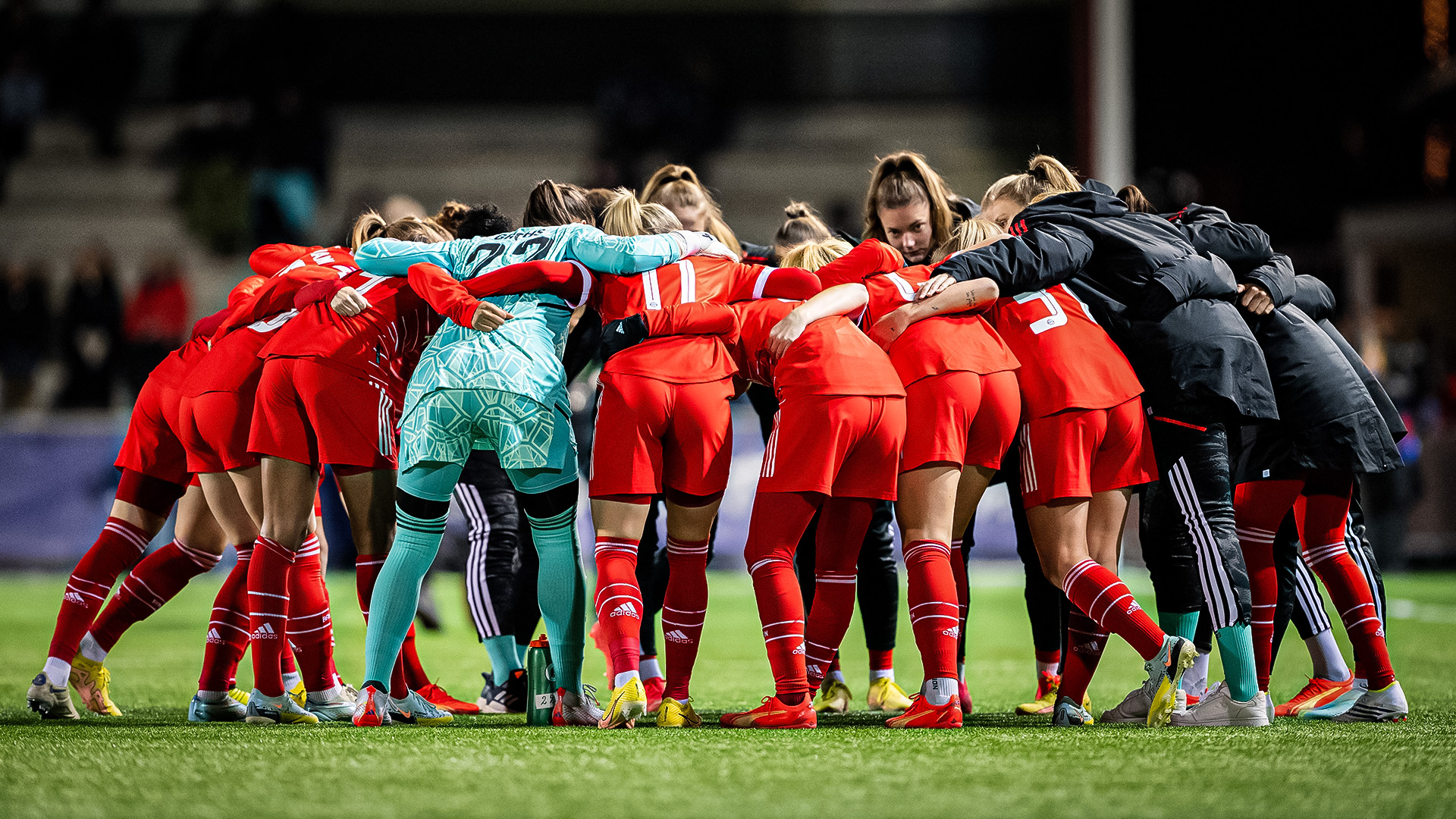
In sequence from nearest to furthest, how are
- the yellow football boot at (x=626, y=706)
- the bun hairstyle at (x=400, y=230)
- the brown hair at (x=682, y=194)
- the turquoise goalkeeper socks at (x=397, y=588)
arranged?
1. the yellow football boot at (x=626, y=706)
2. the turquoise goalkeeper socks at (x=397, y=588)
3. the bun hairstyle at (x=400, y=230)
4. the brown hair at (x=682, y=194)

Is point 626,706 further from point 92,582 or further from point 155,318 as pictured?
point 155,318

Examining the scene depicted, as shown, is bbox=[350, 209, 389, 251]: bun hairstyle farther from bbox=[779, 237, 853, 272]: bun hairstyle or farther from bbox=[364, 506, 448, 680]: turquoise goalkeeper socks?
bbox=[779, 237, 853, 272]: bun hairstyle

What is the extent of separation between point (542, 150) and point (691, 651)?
1314 centimetres

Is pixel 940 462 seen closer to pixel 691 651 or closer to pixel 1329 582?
pixel 691 651

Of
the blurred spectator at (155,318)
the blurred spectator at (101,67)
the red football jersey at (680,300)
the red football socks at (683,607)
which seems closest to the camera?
the red football jersey at (680,300)

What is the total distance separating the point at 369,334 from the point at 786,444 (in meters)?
1.35

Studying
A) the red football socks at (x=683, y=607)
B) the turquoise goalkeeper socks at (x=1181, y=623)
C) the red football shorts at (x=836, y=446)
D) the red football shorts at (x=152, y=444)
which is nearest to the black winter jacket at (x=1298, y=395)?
the turquoise goalkeeper socks at (x=1181, y=623)

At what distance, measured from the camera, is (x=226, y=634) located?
424cm

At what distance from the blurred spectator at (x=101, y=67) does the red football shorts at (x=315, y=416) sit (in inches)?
523

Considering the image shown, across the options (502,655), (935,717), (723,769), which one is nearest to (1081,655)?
(935,717)

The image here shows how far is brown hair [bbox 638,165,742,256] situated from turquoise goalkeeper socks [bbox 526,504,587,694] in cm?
148

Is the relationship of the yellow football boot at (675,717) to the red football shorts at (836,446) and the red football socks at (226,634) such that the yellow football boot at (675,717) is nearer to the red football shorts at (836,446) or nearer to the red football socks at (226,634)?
the red football shorts at (836,446)

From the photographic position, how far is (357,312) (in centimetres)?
416

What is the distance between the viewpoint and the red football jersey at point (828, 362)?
395cm
